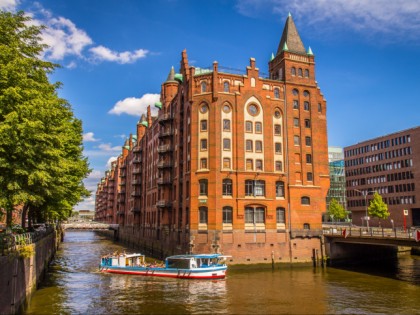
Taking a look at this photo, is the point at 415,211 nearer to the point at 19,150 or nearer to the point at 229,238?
the point at 229,238

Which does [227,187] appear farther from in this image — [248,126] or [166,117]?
[166,117]

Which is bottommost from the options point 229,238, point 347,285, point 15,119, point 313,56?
point 347,285

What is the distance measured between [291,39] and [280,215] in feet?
94.2

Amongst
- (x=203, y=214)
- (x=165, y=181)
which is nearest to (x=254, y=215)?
(x=203, y=214)

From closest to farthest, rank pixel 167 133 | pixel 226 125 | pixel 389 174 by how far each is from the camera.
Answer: pixel 226 125
pixel 167 133
pixel 389 174

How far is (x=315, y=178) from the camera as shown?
5672 centimetres

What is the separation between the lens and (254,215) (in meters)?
52.1

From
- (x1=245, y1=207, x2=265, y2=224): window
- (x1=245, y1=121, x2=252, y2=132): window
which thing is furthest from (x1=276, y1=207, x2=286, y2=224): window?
(x1=245, y1=121, x2=252, y2=132): window

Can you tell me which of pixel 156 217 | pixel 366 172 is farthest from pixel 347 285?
pixel 366 172

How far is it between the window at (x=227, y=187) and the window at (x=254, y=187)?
7.89 ft

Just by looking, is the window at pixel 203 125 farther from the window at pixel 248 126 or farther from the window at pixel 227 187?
the window at pixel 227 187

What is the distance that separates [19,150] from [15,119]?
2.18 metres

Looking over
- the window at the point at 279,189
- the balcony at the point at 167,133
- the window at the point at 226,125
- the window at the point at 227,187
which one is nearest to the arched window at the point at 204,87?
the window at the point at 226,125

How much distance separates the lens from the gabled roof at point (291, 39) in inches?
2352
